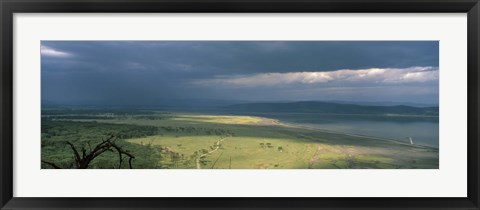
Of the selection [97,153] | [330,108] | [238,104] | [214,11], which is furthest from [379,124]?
[97,153]

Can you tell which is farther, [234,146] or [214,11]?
[234,146]

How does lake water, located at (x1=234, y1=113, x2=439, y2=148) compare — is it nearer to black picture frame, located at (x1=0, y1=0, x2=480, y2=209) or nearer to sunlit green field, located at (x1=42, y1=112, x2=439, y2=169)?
sunlit green field, located at (x1=42, y1=112, x2=439, y2=169)

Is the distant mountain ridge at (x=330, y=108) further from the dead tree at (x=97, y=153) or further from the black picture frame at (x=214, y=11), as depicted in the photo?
the dead tree at (x=97, y=153)

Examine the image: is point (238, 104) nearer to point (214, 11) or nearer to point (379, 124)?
point (214, 11)

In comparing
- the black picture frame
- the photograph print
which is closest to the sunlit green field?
the photograph print

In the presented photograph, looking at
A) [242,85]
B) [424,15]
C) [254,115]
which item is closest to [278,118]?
[254,115]

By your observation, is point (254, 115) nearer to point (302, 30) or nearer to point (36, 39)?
point (302, 30)

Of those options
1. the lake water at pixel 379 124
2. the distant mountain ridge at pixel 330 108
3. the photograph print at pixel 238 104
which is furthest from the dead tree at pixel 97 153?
the lake water at pixel 379 124
